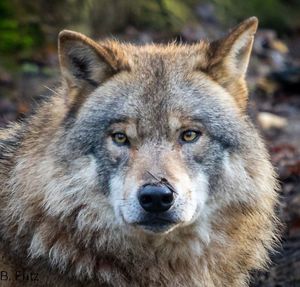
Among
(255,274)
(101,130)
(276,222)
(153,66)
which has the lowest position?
(255,274)

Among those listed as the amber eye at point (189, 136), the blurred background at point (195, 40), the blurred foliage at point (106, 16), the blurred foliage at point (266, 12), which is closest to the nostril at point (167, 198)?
the amber eye at point (189, 136)

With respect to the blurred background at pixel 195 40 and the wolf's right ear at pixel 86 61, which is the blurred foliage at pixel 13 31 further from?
the wolf's right ear at pixel 86 61

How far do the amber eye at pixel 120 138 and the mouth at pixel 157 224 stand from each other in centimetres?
58

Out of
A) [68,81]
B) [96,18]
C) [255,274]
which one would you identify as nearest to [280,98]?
[96,18]

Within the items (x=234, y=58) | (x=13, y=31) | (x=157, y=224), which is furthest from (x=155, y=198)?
(x=13, y=31)

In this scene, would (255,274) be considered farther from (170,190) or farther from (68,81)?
(68,81)

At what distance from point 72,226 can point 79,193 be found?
0.24 m

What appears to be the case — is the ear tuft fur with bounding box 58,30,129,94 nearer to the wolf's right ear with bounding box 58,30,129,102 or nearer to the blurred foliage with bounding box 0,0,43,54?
the wolf's right ear with bounding box 58,30,129,102

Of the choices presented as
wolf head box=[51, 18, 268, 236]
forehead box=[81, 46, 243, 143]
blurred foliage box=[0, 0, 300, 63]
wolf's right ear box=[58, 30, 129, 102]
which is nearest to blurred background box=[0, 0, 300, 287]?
blurred foliage box=[0, 0, 300, 63]

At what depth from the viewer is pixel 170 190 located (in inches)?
198

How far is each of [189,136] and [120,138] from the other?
1.53 feet

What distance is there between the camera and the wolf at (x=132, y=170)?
17.7 feet

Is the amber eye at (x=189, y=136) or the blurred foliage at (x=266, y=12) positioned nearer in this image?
the amber eye at (x=189, y=136)

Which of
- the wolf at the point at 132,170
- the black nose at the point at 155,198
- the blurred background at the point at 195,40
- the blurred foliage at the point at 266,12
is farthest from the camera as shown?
the blurred foliage at the point at 266,12
